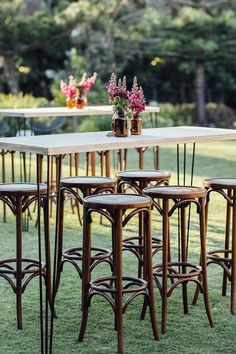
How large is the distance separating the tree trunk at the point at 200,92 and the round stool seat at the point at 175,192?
1658 cm

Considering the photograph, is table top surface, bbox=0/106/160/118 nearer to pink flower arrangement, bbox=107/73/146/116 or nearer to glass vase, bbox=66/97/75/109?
glass vase, bbox=66/97/75/109

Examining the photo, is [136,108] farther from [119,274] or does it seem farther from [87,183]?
[119,274]

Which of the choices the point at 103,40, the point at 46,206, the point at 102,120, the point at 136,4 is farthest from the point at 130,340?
the point at 136,4

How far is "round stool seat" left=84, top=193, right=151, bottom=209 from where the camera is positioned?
146 inches

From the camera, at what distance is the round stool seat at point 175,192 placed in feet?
13.2

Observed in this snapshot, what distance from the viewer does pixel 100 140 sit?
13.6ft

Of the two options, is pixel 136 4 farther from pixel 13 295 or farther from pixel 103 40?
pixel 13 295

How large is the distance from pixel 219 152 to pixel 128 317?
8.49 metres

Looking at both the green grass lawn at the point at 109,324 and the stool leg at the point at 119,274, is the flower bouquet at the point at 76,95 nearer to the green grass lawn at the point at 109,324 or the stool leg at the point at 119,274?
the green grass lawn at the point at 109,324

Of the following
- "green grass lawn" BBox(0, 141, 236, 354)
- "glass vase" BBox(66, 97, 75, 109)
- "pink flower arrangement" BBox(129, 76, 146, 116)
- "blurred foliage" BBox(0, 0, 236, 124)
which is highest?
"blurred foliage" BBox(0, 0, 236, 124)

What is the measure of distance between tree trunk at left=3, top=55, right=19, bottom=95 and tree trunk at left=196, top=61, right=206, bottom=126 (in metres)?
4.57

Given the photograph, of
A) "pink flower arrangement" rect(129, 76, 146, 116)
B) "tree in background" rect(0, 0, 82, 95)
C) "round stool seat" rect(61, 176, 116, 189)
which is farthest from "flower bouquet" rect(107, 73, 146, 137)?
"tree in background" rect(0, 0, 82, 95)

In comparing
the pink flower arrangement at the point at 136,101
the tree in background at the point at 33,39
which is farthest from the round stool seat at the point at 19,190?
the tree in background at the point at 33,39

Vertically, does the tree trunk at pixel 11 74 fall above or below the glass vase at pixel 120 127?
above
